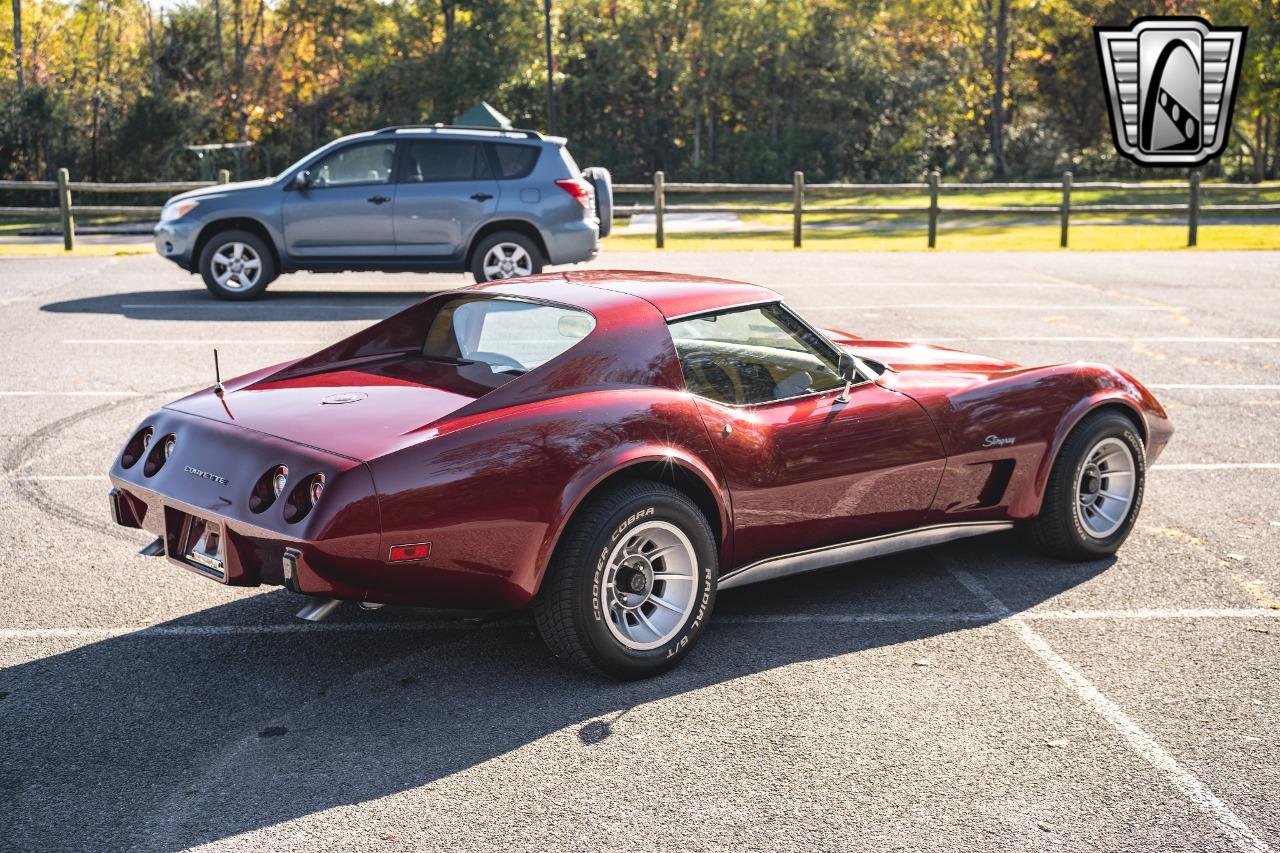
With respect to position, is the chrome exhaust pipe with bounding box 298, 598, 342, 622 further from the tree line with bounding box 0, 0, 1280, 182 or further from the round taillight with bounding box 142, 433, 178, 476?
the tree line with bounding box 0, 0, 1280, 182

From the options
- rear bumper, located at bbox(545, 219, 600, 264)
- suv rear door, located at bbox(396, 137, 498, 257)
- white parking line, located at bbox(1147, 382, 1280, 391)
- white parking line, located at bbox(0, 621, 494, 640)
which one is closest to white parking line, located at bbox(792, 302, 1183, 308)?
rear bumper, located at bbox(545, 219, 600, 264)

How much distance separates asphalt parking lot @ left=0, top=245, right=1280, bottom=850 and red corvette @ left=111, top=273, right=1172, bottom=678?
0.30m

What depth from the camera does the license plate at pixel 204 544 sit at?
15.5 feet

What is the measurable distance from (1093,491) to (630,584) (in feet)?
8.39

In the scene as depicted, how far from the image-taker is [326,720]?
4637 millimetres

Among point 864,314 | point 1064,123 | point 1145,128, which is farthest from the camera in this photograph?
point 1064,123

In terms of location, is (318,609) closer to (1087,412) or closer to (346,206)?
(1087,412)

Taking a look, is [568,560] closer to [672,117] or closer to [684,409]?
[684,409]

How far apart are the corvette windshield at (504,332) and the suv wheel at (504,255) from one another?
31.8ft

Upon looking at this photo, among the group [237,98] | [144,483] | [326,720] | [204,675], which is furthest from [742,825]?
[237,98]

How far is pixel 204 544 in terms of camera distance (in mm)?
4828

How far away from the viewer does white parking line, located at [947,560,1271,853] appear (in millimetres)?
3953

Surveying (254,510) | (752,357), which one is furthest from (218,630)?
(752,357)

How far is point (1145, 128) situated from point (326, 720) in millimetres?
35364
